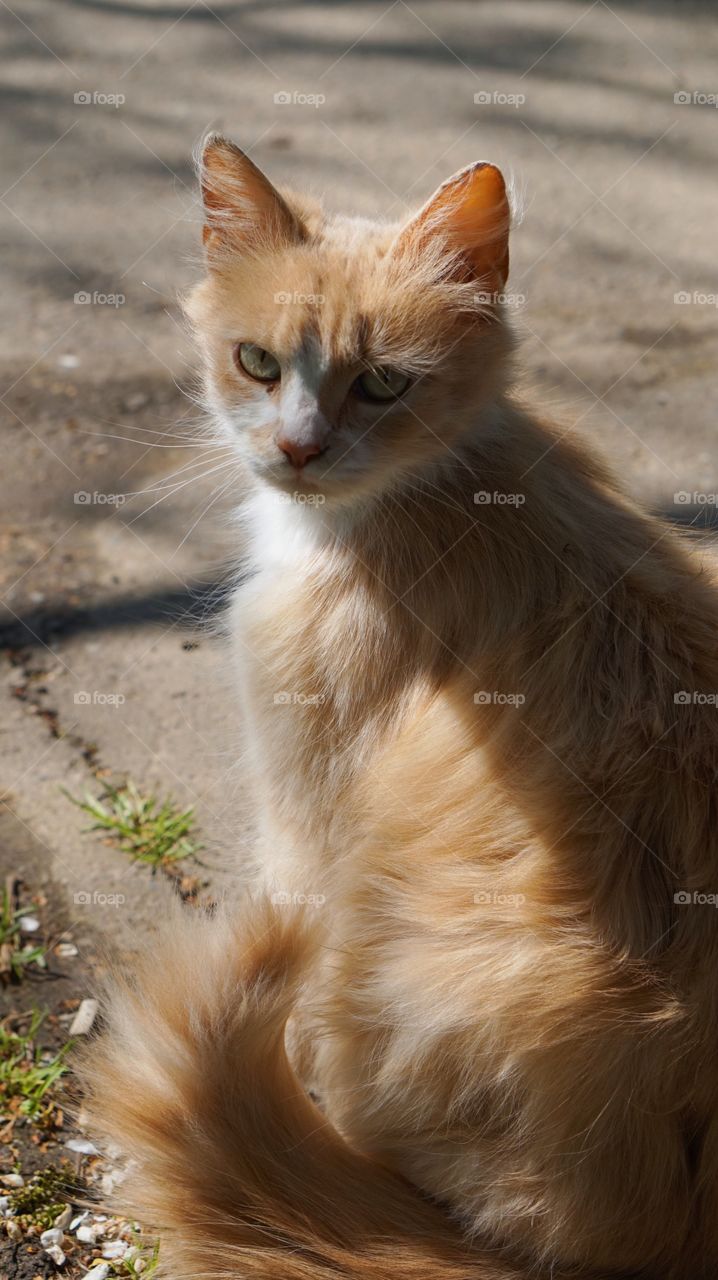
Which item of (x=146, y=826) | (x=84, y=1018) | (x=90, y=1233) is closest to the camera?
(x=90, y=1233)

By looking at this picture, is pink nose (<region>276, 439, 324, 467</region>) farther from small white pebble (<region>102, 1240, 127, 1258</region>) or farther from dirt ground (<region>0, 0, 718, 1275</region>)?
small white pebble (<region>102, 1240, 127, 1258</region>)

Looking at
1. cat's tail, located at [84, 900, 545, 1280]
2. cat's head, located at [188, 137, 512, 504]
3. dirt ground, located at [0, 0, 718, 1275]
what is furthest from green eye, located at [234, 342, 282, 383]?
cat's tail, located at [84, 900, 545, 1280]

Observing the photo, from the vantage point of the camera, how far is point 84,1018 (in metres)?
3.14

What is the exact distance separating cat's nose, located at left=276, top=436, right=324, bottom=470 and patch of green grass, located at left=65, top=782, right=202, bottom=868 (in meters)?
1.46

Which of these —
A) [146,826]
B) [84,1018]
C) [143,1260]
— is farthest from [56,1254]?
[146,826]

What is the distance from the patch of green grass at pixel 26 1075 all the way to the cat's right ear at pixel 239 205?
199cm

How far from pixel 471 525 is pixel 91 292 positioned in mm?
3898

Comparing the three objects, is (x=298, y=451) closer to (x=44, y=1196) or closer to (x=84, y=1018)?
(x=84, y=1018)

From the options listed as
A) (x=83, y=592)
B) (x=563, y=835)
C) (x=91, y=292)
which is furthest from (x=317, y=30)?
(x=563, y=835)

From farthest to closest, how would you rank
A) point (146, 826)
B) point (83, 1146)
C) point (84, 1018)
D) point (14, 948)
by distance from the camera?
point (146, 826) < point (14, 948) < point (84, 1018) < point (83, 1146)

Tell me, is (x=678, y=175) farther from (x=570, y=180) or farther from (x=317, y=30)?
(x=317, y=30)

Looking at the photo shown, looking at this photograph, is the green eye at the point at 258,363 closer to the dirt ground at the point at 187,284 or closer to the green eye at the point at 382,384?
the green eye at the point at 382,384

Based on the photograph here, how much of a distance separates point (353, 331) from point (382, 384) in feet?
0.41

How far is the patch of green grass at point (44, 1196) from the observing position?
271 cm
